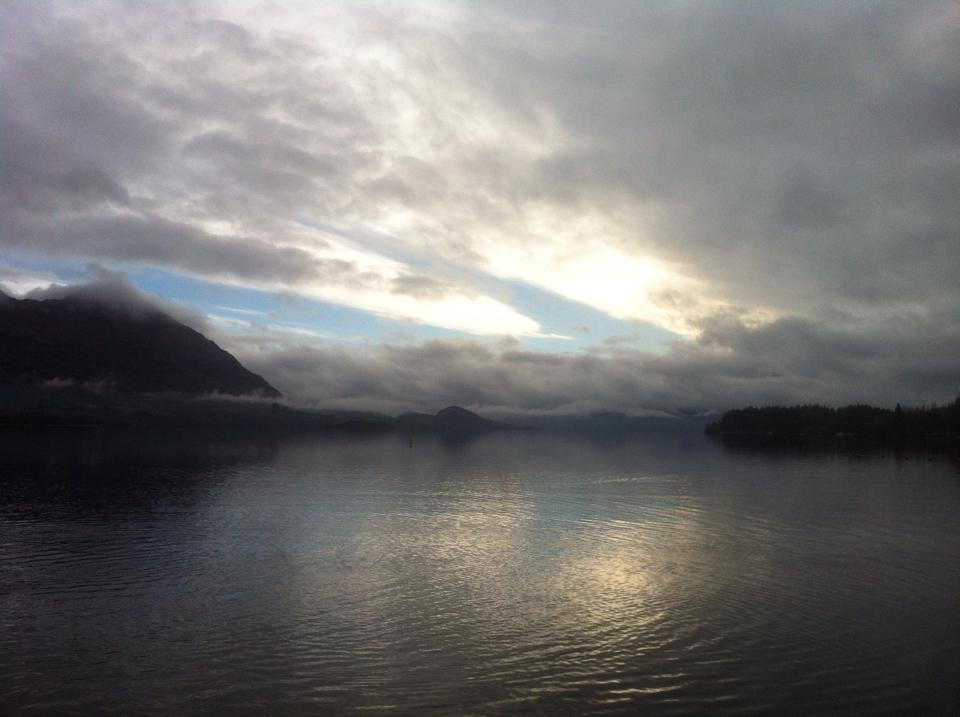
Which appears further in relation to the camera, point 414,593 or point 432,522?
point 432,522

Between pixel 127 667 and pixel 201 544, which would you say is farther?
pixel 201 544

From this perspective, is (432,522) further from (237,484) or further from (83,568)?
(237,484)

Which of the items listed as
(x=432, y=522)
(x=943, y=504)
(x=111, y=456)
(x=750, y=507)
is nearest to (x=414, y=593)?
(x=432, y=522)

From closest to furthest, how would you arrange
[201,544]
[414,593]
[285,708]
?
[285,708] < [414,593] < [201,544]

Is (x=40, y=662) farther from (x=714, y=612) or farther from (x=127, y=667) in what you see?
(x=714, y=612)

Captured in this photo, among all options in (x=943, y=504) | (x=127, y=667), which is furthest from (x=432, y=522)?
(x=943, y=504)

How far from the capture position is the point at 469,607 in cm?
2994

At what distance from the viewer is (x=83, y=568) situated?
35500 millimetres

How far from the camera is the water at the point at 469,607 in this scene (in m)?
20.9

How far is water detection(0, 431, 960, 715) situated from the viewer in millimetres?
20906

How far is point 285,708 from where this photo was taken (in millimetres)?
19453

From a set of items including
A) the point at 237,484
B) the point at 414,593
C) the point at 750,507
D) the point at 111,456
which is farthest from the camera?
the point at 111,456

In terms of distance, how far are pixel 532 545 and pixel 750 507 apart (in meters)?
33.5

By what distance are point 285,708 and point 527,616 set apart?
12.5 metres
